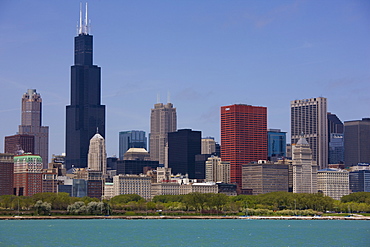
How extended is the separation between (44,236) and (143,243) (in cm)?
2200

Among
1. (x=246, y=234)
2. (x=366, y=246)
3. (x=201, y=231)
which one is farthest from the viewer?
(x=201, y=231)

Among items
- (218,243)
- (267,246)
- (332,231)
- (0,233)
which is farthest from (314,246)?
(0,233)

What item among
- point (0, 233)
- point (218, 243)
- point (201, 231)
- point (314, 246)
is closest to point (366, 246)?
point (314, 246)

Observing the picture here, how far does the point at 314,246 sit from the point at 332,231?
4038cm

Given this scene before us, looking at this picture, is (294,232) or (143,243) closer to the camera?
(143,243)

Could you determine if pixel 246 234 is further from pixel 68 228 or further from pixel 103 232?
pixel 68 228

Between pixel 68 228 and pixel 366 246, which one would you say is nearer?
pixel 366 246

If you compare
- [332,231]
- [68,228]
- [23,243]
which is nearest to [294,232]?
[332,231]

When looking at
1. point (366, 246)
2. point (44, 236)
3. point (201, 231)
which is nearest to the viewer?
point (366, 246)

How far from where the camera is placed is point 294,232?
161625 millimetres

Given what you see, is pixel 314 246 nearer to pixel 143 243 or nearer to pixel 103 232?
pixel 143 243

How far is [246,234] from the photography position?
154 metres

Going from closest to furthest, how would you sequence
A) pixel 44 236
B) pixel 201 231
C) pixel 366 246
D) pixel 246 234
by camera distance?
pixel 366 246 → pixel 44 236 → pixel 246 234 → pixel 201 231

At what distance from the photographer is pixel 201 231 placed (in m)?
165
